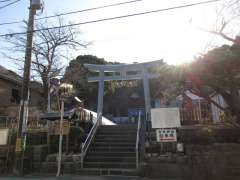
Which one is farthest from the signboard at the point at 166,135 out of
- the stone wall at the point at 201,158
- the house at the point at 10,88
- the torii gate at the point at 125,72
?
the house at the point at 10,88

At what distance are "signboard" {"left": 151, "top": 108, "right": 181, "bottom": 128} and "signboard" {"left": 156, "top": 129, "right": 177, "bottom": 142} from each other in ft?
0.57

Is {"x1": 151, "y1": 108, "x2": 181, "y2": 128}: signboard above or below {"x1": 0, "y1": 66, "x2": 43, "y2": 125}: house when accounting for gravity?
below

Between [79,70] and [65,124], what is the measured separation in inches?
522

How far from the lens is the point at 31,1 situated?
359 inches

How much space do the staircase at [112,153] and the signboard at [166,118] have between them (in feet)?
5.25

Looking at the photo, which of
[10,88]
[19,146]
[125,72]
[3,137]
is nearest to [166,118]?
[19,146]

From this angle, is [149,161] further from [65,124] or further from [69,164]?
[65,124]

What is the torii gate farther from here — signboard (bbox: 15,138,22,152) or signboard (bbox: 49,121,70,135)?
signboard (bbox: 15,138,22,152)

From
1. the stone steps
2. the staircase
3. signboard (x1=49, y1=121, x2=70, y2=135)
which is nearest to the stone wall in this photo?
the stone steps

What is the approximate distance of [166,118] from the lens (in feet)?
26.7

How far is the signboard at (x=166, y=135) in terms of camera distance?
7926mm

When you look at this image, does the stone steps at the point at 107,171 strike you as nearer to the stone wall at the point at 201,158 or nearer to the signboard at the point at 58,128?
the stone wall at the point at 201,158

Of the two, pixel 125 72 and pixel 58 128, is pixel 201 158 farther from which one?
pixel 125 72

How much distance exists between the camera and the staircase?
7.92m
